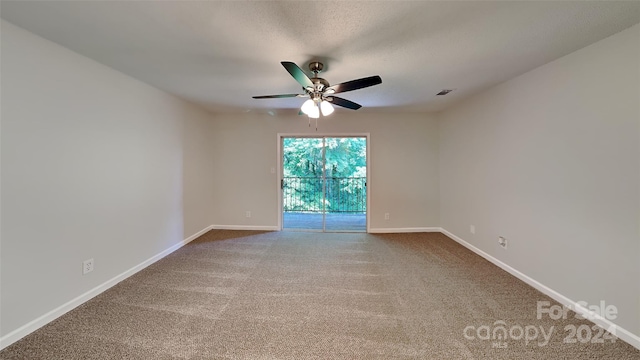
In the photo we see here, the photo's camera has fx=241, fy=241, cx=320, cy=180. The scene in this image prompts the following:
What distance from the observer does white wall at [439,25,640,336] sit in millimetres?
1730

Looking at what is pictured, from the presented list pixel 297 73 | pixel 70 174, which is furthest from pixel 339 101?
pixel 70 174

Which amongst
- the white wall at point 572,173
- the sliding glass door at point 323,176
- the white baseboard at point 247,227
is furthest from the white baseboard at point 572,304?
the white baseboard at point 247,227

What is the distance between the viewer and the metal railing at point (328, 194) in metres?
5.38

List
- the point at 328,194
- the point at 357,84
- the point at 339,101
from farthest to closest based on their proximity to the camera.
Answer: the point at 328,194 → the point at 339,101 → the point at 357,84

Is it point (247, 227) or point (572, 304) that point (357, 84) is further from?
point (247, 227)

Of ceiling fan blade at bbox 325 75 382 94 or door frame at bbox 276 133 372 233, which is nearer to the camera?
ceiling fan blade at bbox 325 75 382 94

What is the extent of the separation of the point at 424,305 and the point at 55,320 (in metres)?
3.07

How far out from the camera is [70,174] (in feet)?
6.80

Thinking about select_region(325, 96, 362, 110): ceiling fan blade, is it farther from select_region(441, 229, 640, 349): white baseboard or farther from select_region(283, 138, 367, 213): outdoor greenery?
select_region(441, 229, 640, 349): white baseboard

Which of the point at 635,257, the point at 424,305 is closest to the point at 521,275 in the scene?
the point at 635,257

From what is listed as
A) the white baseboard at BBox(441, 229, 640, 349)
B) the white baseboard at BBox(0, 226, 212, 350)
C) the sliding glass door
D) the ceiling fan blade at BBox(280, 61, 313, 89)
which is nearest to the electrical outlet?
the white baseboard at BBox(0, 226, 212, 350)

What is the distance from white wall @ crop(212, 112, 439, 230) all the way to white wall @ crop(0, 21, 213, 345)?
143 centimetres

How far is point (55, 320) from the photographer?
1.93 m

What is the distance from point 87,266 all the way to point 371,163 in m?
4.04
